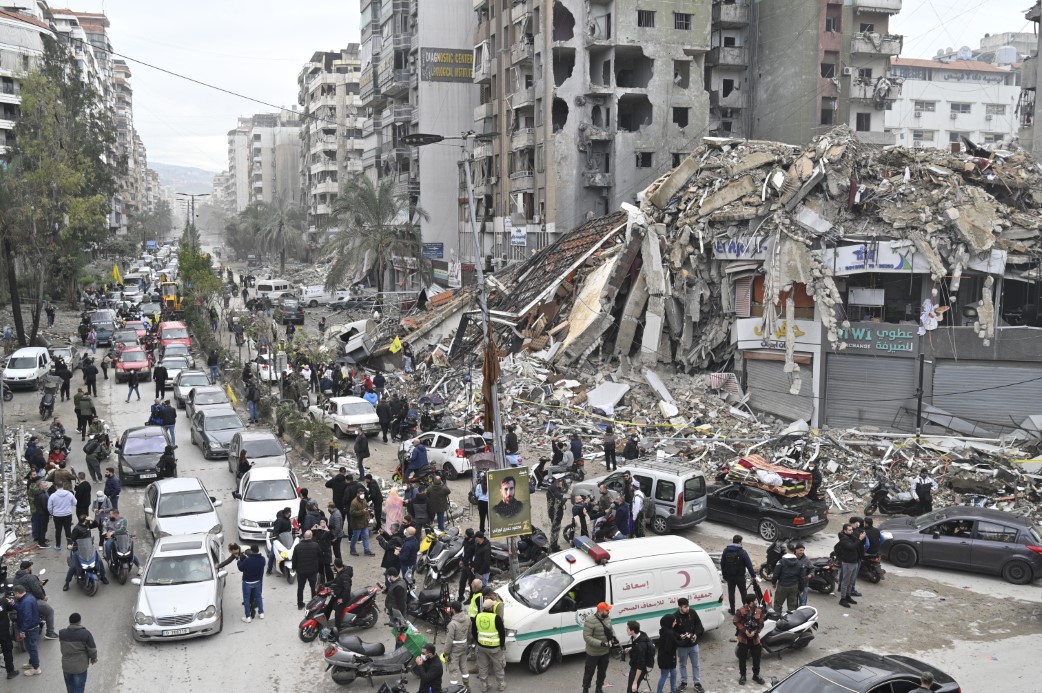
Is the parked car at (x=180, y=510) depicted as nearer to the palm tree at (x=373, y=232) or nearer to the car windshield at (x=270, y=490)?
the car windshield at (x=270, y=490)

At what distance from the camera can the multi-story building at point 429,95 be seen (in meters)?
63.9

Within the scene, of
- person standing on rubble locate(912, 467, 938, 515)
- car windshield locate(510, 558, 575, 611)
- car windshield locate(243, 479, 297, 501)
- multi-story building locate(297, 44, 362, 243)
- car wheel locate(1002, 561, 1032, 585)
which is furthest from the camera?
multi-story building locate(297, 44, 362, 243)

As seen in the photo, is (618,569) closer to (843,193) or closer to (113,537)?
(113,537)

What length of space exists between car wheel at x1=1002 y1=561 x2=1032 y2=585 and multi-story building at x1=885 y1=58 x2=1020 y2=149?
84.8 metres

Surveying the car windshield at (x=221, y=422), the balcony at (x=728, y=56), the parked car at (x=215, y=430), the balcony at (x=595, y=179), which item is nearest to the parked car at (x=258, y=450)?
the parked car at (x=215, y=430)

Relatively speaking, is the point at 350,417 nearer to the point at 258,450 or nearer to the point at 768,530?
the point at 258,450

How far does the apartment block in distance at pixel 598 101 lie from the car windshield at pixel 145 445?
26493 millimetres

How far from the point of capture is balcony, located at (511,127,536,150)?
50281mm

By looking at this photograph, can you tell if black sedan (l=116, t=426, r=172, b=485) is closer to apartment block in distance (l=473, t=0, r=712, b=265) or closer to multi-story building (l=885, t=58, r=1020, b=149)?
apartment block in distance (l=473, t=0, r=712, b=265)

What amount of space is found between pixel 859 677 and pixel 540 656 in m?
4.41

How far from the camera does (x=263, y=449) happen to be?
22.8 metres

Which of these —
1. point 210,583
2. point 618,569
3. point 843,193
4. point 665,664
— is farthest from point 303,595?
point 843,193

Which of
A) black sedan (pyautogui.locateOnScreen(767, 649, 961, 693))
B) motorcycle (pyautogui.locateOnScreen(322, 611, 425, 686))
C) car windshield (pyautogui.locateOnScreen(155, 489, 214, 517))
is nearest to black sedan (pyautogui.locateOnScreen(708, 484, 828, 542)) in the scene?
black sedan (pyautogui.locateOnScreen(767, 649, 961, 693))

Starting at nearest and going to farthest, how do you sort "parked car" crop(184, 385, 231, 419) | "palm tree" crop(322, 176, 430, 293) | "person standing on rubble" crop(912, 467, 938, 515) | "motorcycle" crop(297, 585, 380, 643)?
"motorcycle" crop(297, 585, 380, 643)
"person standing on rubble" crop(912, 467, 938, 515)
"parked car" crop(184, 385, 231, 419)
"palm tree" crop(322, 176, 430, 293)
